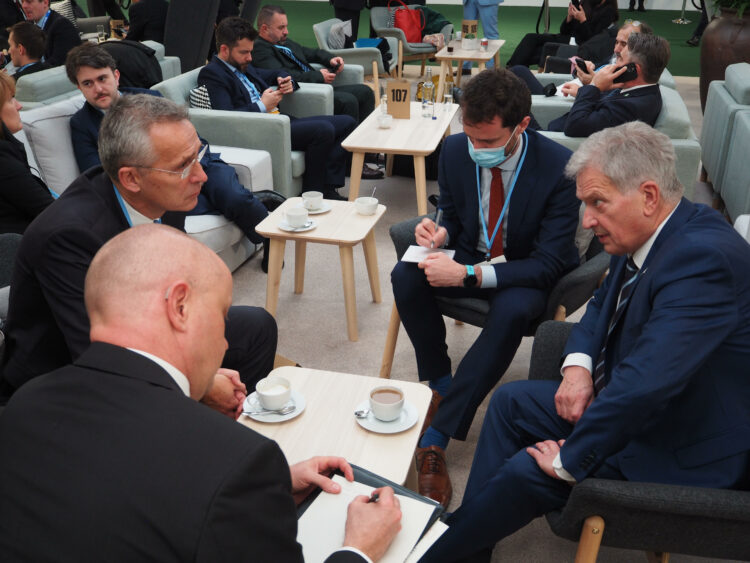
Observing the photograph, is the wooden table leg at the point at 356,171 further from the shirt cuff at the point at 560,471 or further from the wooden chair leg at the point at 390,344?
the shirt cuff at the point at 560,471

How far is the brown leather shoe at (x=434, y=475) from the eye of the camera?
92.1 inches

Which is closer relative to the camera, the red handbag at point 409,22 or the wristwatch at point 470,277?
the wristwatch at point 470,277

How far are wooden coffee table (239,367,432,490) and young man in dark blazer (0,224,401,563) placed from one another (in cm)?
58

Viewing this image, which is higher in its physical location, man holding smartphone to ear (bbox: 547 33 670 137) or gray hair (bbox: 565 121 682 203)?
gray hair (bbox: 565 121 682 203)

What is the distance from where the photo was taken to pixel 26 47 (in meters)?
Answer: 4.96

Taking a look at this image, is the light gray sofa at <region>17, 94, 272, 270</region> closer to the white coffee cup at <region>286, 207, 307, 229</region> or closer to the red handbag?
the white coffee cup at <region>286, 207, 307, 229</region>

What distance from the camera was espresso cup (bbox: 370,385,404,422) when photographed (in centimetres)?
181

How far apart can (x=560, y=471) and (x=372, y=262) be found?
1959mm

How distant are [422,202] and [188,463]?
347cm

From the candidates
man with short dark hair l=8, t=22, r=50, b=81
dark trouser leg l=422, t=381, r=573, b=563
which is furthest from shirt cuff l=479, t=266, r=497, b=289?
man with short dark hair l=8, t=22, r=50, b=81

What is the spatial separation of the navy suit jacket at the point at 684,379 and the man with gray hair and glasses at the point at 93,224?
3.18 feet


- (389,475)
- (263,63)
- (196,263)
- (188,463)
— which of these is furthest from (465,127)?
(263,63)

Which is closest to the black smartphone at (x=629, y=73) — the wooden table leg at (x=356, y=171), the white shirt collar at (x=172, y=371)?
the wooden table leg at (x=356, y=171)

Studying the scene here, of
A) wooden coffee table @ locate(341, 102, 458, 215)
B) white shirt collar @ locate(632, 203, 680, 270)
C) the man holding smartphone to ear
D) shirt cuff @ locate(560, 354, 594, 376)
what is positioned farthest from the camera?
wooden coffee table @ locate(341, 102, 458, 215)
